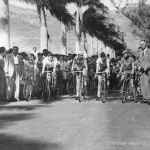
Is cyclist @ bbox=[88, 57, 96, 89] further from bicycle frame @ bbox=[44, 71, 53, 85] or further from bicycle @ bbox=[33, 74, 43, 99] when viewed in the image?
bicycle frame @ bbox=[44, 71, 53, 85]

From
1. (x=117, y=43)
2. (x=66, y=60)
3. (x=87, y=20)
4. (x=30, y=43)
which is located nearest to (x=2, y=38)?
(x=66, y=60)

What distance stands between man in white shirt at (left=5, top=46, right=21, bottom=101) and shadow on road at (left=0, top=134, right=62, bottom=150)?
754 cm

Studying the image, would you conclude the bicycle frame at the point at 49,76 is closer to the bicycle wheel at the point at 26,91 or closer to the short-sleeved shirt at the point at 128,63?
the bicycle wheel at the point at 26,91

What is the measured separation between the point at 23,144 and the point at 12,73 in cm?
822

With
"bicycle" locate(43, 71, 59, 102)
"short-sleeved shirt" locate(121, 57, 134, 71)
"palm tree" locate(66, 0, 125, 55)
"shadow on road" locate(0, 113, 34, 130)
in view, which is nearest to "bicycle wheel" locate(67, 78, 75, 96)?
"bicycle" locate(43, 71, 59, 102)

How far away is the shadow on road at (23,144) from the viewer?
617cm

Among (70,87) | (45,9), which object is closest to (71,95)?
(70,87)

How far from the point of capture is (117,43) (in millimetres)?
51781

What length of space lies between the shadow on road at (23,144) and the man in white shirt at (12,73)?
24.7ft

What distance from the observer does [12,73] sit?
14.5m

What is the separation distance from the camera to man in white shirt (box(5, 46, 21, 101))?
46.9 ft

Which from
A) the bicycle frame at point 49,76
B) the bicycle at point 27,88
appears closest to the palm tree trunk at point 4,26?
the bicycle at point 27,88

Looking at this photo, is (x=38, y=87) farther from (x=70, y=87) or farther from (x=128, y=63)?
(x=128, y=63)

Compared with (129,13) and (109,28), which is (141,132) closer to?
(129,13)
